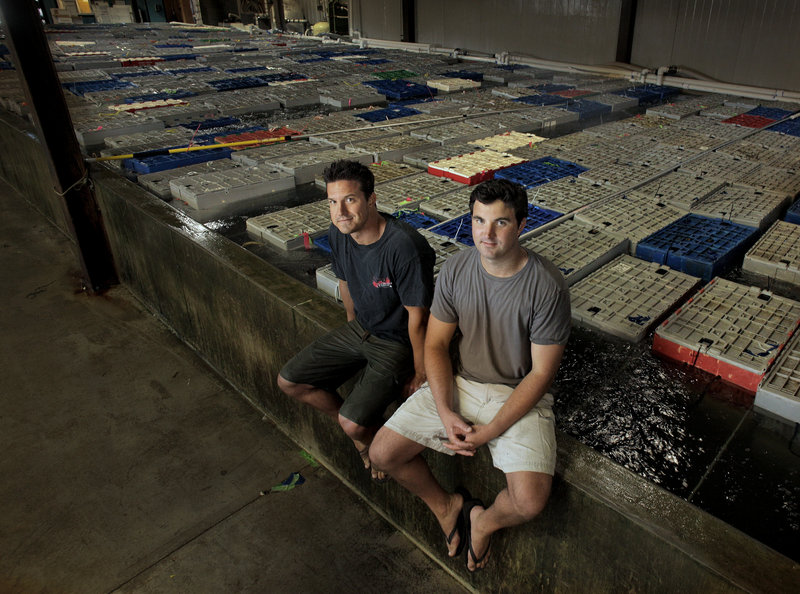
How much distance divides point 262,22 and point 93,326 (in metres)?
25.0

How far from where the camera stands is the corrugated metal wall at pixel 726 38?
10.7 m

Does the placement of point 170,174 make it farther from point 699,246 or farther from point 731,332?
point 731,332

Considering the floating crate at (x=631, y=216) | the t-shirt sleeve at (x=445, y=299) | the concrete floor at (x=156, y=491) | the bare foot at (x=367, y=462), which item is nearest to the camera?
the t-shirt sleeve at (x=445, y=299)

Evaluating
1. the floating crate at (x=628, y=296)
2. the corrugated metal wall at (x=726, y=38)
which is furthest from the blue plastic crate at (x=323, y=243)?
the corrugated metal wall at (x=726, y=38)

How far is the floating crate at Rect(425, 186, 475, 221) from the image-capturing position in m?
5.26

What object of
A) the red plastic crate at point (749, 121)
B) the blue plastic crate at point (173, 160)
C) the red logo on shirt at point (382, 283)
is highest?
the red logo on shirt at point (382, 283)

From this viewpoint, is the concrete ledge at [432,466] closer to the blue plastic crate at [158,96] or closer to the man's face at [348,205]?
the man's face at [348,205]

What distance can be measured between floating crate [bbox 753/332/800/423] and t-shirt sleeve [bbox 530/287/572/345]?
130 cm

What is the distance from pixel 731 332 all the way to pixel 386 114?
6.94 metres

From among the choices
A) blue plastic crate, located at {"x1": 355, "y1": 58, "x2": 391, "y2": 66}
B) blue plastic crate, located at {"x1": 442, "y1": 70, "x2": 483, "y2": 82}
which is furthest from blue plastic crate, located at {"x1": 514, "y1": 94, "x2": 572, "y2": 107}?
blue plastic crate, located at {"x1": 355, "y1": 58, "x2": 391, "y2": 66}

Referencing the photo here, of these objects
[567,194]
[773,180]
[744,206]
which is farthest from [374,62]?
[744,206]

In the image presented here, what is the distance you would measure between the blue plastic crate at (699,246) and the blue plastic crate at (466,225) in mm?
874

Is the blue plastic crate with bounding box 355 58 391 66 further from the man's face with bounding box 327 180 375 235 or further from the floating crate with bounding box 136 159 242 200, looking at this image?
the man's face with bounding box 327 180 375 235

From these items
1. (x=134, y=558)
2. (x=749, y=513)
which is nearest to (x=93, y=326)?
(x=134, y=558)
